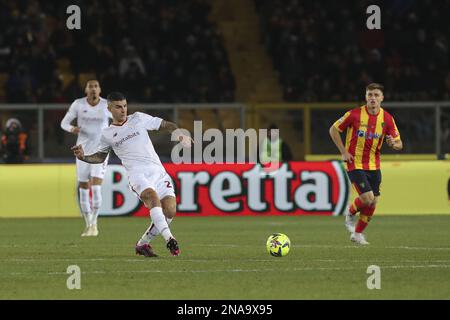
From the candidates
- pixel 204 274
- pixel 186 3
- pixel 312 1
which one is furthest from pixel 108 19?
pixel 204 274

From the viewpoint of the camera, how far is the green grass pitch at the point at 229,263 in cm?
1063

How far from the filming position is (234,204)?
22500 mm

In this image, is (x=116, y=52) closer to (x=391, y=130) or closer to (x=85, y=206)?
(x=85, y=206)

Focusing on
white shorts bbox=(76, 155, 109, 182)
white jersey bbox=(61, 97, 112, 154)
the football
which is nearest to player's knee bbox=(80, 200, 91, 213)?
white shorts bbox=(76, 155, 109, 182)

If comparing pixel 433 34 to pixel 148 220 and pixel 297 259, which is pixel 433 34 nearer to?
pixel 148 220

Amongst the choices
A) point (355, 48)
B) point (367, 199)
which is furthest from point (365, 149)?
point (355, 48)

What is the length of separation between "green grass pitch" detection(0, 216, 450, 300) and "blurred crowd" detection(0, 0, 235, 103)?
292 inches

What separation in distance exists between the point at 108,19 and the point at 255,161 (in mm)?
7883

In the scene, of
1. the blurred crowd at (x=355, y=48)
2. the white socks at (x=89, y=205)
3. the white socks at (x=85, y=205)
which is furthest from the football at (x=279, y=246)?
the blurred crowd at (x=355, y=48)

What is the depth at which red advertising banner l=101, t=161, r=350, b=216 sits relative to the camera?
22312 millimetres

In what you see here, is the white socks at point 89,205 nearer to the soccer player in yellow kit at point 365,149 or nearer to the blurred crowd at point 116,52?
the soccer player in yellow kit at point 365,149

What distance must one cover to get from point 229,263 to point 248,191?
30.2 ft

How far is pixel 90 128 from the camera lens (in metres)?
18.6

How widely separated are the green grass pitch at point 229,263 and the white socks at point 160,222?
30cm
